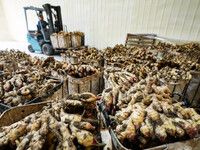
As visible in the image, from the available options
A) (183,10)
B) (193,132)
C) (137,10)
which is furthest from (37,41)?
(193,132)

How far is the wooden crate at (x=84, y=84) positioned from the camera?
4.86 feet

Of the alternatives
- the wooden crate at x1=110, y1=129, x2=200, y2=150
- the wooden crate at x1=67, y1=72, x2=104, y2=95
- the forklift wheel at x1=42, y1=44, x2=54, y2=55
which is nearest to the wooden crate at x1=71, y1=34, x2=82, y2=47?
the forklift wheel at x1=42, y1=44, x2=54, y2=55

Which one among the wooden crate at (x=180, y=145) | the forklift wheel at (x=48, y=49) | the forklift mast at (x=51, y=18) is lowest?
the forklift wheel at (x=48, y=49)

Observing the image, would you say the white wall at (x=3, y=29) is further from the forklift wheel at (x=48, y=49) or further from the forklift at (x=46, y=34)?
the forklift wheel at (x=48, y=49)

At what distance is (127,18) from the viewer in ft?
13.8

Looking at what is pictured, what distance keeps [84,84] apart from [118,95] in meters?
0.61

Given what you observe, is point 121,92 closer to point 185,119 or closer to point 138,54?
point 185,119

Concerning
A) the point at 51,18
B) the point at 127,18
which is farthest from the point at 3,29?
the point at 127,18

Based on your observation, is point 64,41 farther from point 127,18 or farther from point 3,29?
point 3,29

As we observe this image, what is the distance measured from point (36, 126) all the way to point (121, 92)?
0.74 metres

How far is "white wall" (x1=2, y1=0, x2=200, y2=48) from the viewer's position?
10.4ft

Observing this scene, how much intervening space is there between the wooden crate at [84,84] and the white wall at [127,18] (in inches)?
125

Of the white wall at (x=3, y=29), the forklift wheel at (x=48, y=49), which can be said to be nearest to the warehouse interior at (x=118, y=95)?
the forklift wheel at (x=48, y=49)

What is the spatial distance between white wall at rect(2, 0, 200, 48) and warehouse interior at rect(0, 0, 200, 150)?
27 millimetres
